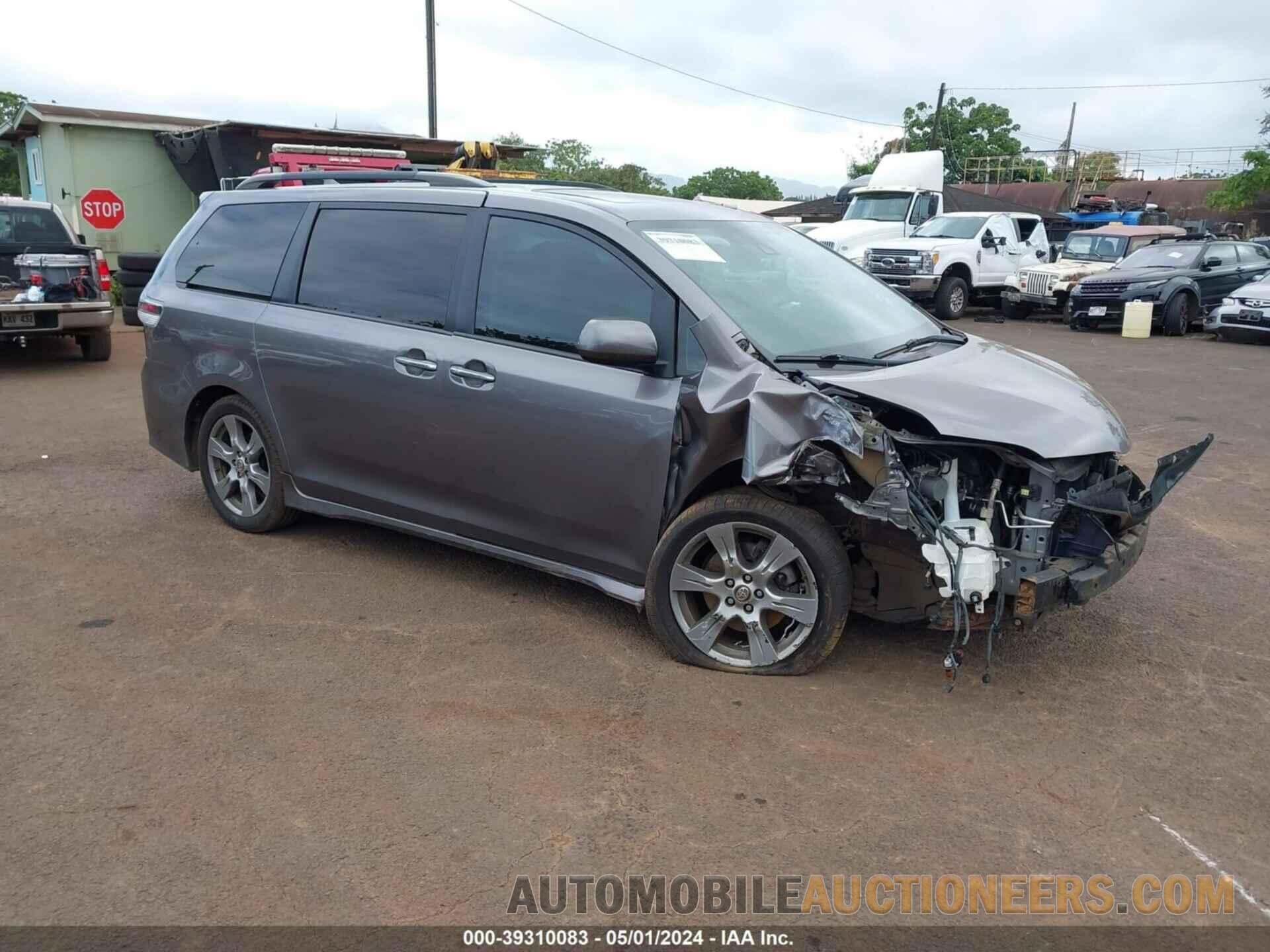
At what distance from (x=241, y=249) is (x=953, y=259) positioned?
52.2ft

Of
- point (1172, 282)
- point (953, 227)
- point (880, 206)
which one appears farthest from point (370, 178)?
point (880, 206)

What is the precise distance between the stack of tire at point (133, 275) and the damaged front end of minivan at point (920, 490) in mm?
12292

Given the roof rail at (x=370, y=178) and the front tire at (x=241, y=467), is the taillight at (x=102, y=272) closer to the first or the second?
the roof rail at (x=370, y=178)

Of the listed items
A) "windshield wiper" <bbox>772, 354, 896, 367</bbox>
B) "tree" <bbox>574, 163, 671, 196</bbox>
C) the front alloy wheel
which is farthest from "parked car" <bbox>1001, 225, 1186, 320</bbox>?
"tree" <bbox>574, 163, 671, 196</bbox>

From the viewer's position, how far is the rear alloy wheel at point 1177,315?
1752cm

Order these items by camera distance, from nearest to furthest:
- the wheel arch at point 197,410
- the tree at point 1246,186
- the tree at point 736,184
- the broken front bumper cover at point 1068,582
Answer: the broken front bumper cover at point 1068,582 < the wheel arch at point 197,410 < the tree at point 1246,186 < the tree at point 736,184

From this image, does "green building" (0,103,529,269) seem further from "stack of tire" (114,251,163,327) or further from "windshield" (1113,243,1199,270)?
"windshield" (1113,243,1199,270)

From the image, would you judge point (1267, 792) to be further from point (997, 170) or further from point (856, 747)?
point (997, 170)

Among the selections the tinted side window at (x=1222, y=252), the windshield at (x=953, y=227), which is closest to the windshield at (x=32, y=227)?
the windshield at (x=953, y=227)

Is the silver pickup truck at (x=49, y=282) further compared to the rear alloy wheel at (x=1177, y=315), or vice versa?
the rear alloy wheel at (x=1177, y=315)

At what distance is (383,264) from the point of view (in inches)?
199

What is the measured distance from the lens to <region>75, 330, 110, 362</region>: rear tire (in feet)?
39.1

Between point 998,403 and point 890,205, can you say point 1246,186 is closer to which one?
point 890,205

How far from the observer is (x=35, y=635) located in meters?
4.46
